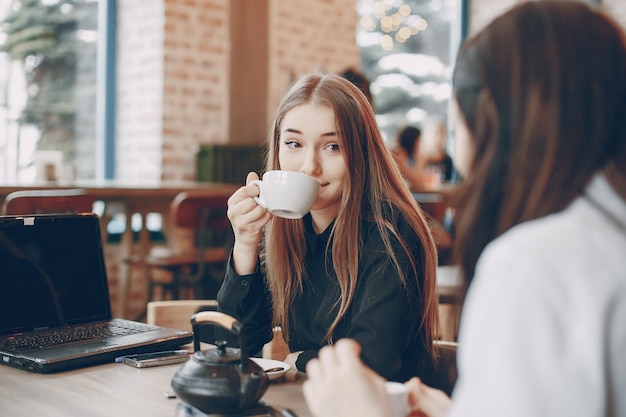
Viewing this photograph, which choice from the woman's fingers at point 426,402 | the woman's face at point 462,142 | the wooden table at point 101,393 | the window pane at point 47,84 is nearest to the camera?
the woman's face at point 462,142

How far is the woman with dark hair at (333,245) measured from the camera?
59.4 inches

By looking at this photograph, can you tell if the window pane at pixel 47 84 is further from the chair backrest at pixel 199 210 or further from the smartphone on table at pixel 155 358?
the smartphone on table at pixel 155 358

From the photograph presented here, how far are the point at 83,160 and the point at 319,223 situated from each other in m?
3.84

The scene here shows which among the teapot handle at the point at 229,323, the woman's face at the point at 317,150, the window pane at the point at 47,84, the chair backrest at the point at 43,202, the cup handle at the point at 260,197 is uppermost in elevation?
the window pane at the point at 47,84

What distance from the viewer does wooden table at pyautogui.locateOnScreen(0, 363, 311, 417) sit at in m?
1.08

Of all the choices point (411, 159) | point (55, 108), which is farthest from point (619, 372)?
point (411, 159)

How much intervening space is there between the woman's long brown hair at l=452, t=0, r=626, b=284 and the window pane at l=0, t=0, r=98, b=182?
4305mm

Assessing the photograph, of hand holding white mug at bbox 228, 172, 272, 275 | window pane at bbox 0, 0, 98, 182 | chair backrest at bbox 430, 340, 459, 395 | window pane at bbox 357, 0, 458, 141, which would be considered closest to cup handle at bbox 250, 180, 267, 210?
hand holding white mug at bbox 228, 172, 272, 275

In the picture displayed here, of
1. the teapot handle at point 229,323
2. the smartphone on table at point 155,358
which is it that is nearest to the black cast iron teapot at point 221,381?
the teapot handle at point 229,323

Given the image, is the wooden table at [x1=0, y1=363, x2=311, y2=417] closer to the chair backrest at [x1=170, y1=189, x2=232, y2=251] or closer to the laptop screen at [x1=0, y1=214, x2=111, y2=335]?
the laptop screen at [x1=0, y1=214, x2=111, y2=335]

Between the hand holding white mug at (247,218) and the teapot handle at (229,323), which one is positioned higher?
the hand holding white mug at (247,218)

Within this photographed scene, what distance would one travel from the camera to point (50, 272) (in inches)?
58.2

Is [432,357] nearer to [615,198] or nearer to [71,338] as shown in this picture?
[71,338]

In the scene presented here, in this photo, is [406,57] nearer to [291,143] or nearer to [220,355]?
[291,143]
